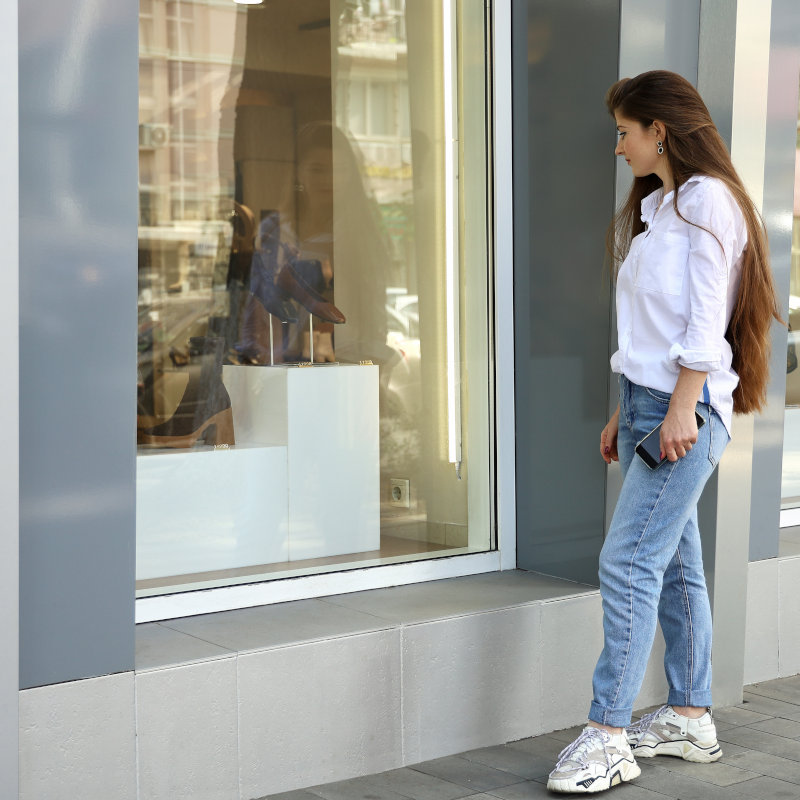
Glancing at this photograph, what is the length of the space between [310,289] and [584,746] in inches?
62.9

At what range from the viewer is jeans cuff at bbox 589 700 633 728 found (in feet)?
10.4

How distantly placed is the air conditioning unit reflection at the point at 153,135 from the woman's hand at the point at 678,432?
1.61 metres

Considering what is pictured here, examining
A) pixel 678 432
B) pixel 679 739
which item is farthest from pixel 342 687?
pixel 678 432

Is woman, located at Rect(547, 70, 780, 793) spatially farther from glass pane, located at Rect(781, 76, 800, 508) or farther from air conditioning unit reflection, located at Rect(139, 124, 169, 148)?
glass pane, located at Rect(781, 76, 800, 508)

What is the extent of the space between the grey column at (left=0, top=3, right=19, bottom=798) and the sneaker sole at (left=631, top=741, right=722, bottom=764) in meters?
1.73

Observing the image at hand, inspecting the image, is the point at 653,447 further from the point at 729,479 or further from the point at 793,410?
the point at 793,410

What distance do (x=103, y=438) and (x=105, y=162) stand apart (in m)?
0.62

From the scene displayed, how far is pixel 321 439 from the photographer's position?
381 centimetres

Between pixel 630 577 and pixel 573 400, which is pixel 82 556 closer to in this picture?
pixel 630 577

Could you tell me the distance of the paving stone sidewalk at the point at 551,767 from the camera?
10.3 feet

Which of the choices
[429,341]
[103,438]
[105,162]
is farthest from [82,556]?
[429,341]

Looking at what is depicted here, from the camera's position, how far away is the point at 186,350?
3.53m

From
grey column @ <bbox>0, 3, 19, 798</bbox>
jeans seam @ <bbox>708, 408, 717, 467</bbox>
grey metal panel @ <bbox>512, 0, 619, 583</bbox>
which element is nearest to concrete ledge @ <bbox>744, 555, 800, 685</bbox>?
grey metal panel @ <bbox>512, 0, 619, 583</bbox>

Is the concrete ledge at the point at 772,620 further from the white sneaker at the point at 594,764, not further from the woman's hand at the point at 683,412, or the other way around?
the woman's hand at the point at 683,412
